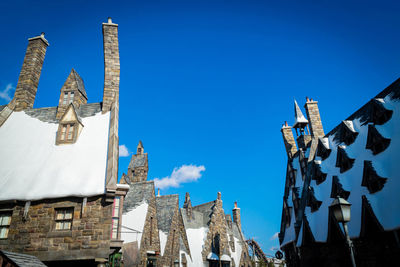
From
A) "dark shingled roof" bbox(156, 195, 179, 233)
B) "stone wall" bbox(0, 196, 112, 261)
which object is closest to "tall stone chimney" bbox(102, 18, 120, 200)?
"stone wall" bbox(0, 196, 112, 261)

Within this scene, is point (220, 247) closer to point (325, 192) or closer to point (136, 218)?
point (136, 218)

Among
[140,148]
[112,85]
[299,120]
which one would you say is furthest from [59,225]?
[140,148]

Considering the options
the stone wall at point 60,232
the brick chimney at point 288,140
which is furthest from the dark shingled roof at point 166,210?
the stone wall at point 60,232

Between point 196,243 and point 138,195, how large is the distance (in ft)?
39.4

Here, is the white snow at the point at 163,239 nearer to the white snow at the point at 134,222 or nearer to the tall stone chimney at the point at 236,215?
the white snow at the point at 134,222

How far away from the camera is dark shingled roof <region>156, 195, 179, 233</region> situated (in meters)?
22.7

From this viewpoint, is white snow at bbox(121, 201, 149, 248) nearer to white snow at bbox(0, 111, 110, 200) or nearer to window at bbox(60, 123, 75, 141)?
white snow at bbox(0, 111, 110, 200)

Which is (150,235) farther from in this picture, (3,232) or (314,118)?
(314,118)

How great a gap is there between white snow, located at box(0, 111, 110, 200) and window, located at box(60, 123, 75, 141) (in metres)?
0.42

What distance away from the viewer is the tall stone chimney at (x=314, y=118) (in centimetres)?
1962

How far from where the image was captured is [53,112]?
14.1 metres

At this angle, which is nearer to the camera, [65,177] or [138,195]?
[65,177]

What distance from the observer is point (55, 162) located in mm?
11359

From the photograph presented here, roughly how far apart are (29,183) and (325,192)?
14.4 m
